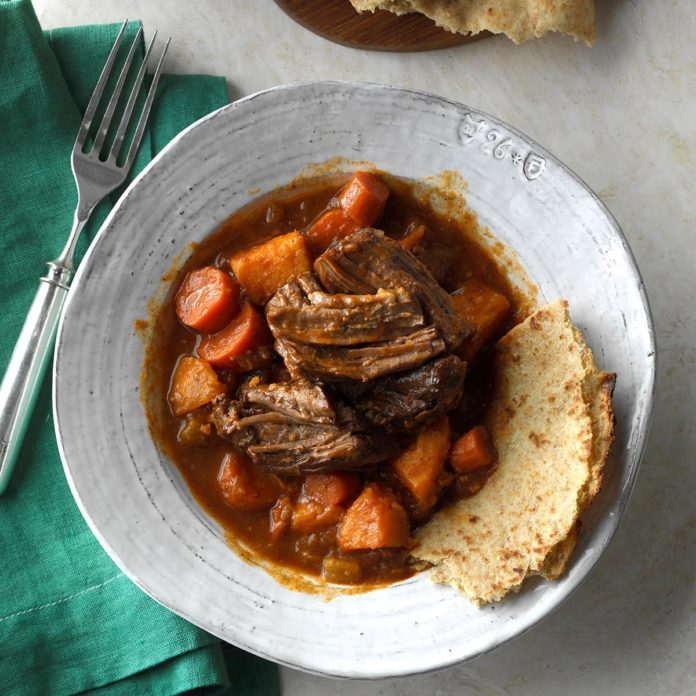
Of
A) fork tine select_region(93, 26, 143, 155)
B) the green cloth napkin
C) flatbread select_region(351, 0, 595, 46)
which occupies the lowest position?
the green cloth napkin

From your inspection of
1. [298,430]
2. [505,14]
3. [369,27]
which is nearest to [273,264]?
[298,430]

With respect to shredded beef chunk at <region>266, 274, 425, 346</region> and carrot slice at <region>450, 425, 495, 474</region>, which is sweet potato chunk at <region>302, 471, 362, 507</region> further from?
shredded beef chunk at <region>266, 274, 425, 346</region>

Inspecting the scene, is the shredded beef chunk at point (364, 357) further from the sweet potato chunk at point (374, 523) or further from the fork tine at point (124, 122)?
the fork tine at point (124, 122)

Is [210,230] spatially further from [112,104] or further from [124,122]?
[112,104]

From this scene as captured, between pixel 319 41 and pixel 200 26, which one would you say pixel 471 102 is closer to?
pixel 319 41

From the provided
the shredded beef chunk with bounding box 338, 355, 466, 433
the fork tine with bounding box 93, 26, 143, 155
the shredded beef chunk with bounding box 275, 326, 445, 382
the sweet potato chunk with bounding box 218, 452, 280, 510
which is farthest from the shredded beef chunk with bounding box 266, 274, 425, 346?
the fork tine with bounding box 93, 26, 143, 155
